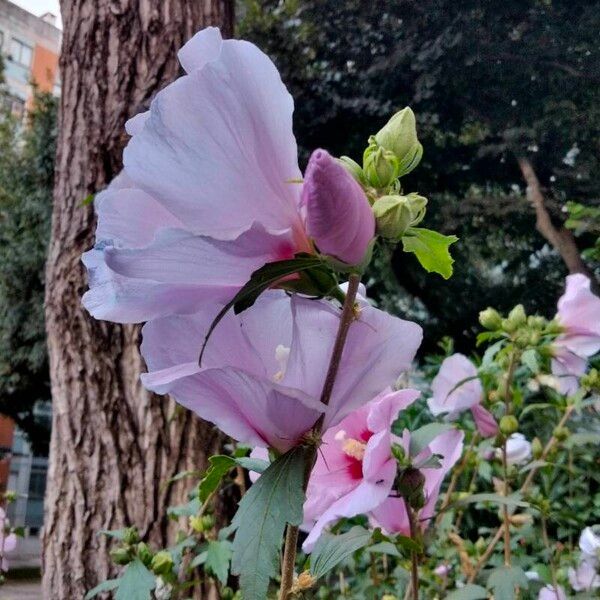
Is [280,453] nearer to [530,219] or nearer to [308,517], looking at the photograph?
[308,517]

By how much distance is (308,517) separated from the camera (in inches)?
13.6

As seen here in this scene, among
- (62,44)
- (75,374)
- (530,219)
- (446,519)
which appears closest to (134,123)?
(446,519)

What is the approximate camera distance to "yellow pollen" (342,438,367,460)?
35 centimetres

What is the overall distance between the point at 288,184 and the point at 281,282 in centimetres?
4

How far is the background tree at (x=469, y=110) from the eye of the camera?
152 inches

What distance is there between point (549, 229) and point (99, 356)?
326cm

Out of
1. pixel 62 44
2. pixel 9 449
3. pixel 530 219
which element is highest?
pixel 530 219

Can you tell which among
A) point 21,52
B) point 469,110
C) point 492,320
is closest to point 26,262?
point 469,110

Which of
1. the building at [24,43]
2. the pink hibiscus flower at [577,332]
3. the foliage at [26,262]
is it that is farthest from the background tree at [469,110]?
the building at [24,43]

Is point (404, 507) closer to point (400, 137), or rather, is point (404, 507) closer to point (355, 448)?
point (355, 448)

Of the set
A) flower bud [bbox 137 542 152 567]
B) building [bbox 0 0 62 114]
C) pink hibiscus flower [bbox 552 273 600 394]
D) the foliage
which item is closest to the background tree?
the foliage

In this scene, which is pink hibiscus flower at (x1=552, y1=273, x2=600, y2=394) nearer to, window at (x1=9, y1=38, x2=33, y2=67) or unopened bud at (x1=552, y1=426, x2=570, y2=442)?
unopened bud at (x1=552, y1=426, x2=570, y2=442)

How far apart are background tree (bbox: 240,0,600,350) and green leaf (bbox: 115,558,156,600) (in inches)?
135

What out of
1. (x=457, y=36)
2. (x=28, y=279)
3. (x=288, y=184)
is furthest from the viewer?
(x=28, y=279)
